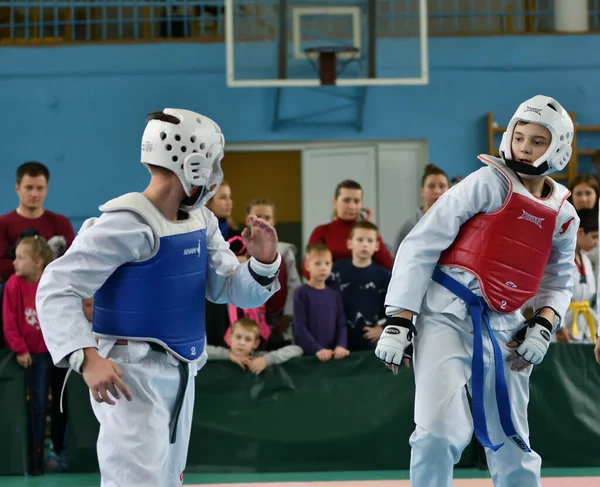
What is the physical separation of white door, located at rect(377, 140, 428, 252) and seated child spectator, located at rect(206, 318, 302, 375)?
5188 mm

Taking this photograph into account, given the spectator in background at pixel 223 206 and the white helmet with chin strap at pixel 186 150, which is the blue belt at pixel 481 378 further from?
the spectator in background at pixel 223 206

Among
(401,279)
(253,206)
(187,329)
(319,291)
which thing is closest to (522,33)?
(253,206)

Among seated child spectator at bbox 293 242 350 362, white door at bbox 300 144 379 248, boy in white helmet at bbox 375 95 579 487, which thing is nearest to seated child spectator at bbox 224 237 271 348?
seated child spectator at bbox 293 242 350 362

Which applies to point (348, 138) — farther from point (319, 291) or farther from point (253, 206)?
point (319, 291)

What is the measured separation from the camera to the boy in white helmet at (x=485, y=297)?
3.95 meters

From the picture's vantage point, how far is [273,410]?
6496 millimetres

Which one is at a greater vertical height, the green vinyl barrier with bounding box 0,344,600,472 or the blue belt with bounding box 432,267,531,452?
the blue belt with bounding box 432,267,531,452

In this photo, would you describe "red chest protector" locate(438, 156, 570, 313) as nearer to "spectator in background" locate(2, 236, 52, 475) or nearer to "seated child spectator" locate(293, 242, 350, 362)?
"seated child spectator" locate(293, 242, 350, 362)

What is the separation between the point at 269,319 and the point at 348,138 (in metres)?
4.53

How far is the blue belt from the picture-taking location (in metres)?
3.96

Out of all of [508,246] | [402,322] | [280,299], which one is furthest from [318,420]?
[508,246]

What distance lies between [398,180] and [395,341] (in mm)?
7692

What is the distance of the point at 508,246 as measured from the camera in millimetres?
4023

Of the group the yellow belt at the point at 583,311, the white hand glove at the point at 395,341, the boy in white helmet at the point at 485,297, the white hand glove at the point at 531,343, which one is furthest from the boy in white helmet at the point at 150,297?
the yellow belt at the point at 583,311
